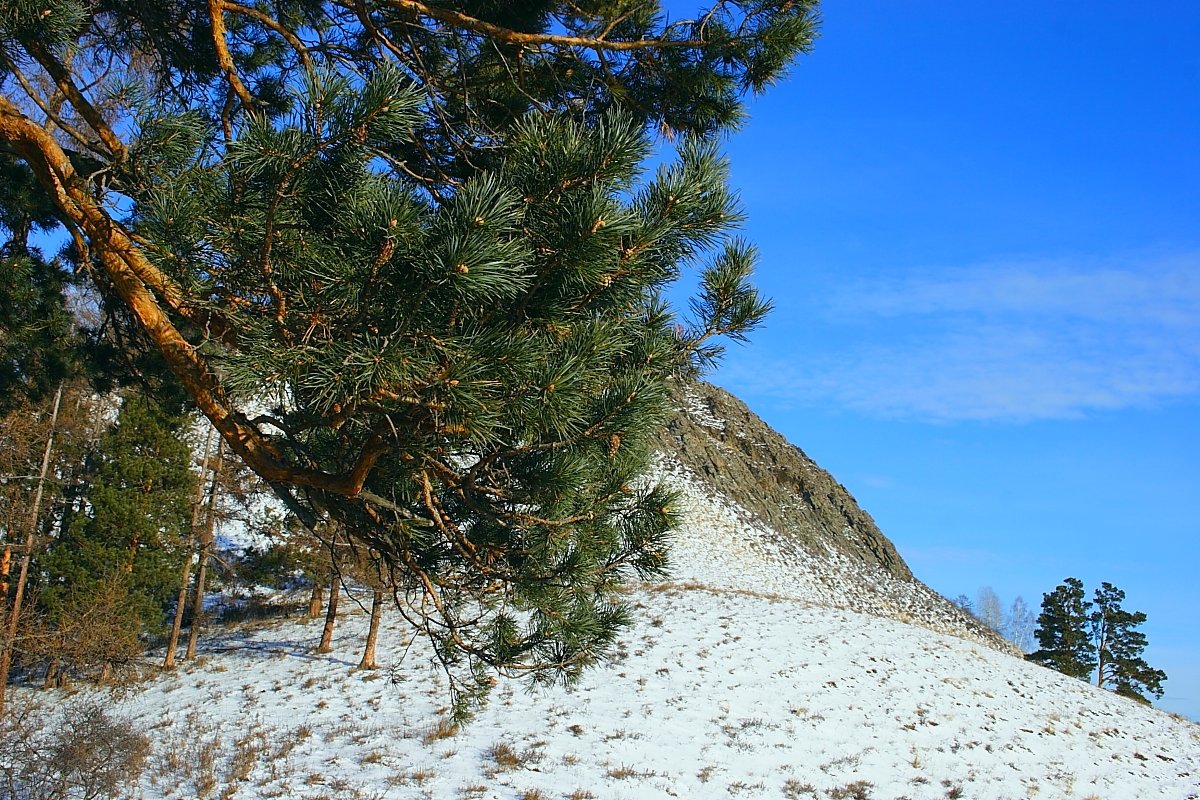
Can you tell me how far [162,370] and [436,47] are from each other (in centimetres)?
305

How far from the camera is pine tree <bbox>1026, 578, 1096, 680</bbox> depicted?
3425 cm

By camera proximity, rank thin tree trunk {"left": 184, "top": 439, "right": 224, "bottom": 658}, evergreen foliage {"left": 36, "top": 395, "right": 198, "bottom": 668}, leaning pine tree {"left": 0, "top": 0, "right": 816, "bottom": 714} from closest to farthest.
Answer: leaning pine tree {"left": 0, "top": 0, "right": 816, "bottom": 714}, evergreen foliage {"left": 36, "top": 395, "right": 198, "bottom": 668}, thin tree trunk {"left": 184, "top": 439, "right": 224, "bottom": 658}

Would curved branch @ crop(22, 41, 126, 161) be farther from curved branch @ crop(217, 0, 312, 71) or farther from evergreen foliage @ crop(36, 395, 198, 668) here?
evergreen foliage @ crop(36, 395, 198, 668)

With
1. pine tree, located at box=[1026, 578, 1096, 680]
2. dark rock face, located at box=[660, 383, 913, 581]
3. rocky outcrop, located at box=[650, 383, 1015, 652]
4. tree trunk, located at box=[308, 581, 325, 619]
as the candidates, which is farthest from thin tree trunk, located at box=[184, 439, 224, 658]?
pine tree, located at box=[1026, 578, 1096, 680]

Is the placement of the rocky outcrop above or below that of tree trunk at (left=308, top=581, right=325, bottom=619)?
above

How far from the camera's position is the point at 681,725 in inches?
531

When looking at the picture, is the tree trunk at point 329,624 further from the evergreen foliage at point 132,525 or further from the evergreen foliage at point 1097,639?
the evergreen foliage at point 1097,639

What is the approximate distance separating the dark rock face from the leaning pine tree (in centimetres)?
3142

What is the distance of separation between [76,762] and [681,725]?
8007mm

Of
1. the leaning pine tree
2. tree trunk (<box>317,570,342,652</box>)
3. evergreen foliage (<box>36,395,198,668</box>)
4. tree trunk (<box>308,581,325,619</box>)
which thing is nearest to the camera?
the leaning pine tree

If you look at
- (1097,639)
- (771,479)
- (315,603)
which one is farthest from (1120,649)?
(315,603)

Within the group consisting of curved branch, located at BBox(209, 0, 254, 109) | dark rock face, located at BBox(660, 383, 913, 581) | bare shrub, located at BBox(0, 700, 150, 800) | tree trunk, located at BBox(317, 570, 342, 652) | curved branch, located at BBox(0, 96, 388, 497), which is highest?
dark rock face, located at BBox(660, 383, 913, 581)

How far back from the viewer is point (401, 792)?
1030cm

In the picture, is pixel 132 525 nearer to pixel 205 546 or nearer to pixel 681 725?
pixel 205 546
